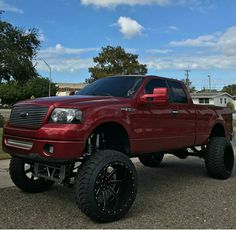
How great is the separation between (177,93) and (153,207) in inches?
99.7

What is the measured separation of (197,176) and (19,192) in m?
3.78

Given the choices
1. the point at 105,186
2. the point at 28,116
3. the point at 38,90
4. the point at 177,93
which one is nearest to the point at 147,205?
the point at 105,186

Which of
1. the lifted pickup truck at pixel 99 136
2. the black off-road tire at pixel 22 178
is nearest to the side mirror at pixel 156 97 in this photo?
the lifted pickup truck at pixel 99 136

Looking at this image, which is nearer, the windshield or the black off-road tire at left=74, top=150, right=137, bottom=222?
the black off-road tire at left=74, top=150, right=137, bottom=222

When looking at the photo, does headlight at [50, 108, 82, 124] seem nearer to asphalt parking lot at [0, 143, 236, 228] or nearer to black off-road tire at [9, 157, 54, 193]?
asphalt parking lot at [0, 143, 236, 228]

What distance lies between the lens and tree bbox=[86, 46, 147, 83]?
6012cm

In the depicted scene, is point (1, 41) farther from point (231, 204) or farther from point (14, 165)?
point (231, 204)

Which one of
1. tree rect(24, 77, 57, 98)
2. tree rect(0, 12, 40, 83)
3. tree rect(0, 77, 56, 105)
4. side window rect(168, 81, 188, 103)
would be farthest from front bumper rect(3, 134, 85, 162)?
tree rect(24, 77, 57, 98)

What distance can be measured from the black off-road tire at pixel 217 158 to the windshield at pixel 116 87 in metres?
2.47

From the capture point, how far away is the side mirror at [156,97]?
6.66m

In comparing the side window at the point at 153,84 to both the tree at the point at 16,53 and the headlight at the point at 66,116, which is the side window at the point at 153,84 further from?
the tree at the point at 16,53

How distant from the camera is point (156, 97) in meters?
6.70

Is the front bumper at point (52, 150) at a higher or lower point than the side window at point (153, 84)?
lower

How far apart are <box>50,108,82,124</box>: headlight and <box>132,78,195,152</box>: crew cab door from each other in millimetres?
1082
